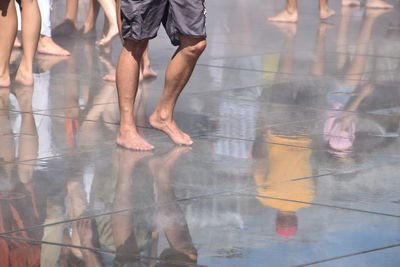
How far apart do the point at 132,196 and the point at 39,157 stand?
962mm

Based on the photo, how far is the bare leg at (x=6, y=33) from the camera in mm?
8055

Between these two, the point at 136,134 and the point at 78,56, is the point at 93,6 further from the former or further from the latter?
the point at 136,134

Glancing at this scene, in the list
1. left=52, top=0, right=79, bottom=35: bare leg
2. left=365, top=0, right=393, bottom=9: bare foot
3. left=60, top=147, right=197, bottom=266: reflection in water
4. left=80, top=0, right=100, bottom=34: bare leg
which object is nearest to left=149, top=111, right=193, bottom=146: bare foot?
left=60, top=147, right=197, bottom=266: reflection in water

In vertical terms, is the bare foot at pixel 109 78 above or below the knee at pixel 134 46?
below

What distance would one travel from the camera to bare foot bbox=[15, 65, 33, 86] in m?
8.30

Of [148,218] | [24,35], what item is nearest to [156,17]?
[148,218]

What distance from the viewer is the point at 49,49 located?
10242 millimetres

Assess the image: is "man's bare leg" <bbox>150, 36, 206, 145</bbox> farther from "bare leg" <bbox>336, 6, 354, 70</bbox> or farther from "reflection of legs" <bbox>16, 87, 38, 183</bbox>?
"bare leg" <bbox>336, 6, 354, 70</bbox>

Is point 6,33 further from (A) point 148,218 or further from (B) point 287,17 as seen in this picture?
(B) point 287,17

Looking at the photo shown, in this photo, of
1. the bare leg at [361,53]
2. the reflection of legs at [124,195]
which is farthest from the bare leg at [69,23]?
the reflection of legs at [124,195]

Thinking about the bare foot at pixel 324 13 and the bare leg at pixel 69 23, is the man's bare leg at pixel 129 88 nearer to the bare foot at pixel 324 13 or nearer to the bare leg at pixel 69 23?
the bare leg at pixel 69 23

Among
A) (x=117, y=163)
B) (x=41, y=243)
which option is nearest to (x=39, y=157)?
(x=117, y=163)

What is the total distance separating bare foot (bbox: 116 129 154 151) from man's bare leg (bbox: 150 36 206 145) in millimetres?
250

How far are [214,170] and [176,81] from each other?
897 millimetres
